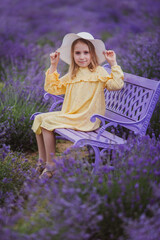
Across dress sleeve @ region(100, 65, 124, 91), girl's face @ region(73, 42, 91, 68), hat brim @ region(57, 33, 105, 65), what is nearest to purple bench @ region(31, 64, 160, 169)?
dress sleeve @ region(100, 65, 124, 91)

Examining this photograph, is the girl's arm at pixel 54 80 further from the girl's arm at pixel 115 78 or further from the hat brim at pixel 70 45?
the girl's arm at pixel 115 78

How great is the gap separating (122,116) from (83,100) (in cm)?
53

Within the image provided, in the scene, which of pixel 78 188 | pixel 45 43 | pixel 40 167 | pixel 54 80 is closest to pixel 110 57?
pixel 54 80

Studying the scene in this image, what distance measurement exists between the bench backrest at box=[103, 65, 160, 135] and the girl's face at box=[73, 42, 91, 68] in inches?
21.0

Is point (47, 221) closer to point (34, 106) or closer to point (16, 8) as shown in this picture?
point (34, 106)

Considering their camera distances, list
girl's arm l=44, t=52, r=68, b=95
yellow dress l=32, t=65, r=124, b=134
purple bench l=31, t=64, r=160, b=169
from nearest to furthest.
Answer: purple bench l=31, t=64, r=160, b=169
yellow dress l=32, t=65, r=124, b=134
girl's arm l=44, t=52, r=68, b=95

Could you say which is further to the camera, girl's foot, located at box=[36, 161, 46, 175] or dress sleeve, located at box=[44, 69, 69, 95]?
dress sleeve, located at box=[44, 69, 69, 95]

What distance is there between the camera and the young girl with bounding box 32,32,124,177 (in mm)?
3098

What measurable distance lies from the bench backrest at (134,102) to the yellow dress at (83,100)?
283 mm

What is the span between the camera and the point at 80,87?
3230mm

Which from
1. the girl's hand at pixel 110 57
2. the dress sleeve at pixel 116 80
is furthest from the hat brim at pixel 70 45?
the dress sleeve at pixel 116 80

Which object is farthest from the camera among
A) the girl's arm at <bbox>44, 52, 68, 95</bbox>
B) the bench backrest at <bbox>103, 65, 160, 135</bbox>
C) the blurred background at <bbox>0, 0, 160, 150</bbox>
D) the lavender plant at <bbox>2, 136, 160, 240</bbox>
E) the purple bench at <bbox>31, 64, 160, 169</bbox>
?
the blurred background at <bbox>0, 0, 160, 150</bbox>

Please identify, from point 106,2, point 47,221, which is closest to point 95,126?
point 47,221

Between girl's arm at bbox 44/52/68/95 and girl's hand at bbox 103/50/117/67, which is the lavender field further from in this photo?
girl's hand at bbox 103/50/117/67
